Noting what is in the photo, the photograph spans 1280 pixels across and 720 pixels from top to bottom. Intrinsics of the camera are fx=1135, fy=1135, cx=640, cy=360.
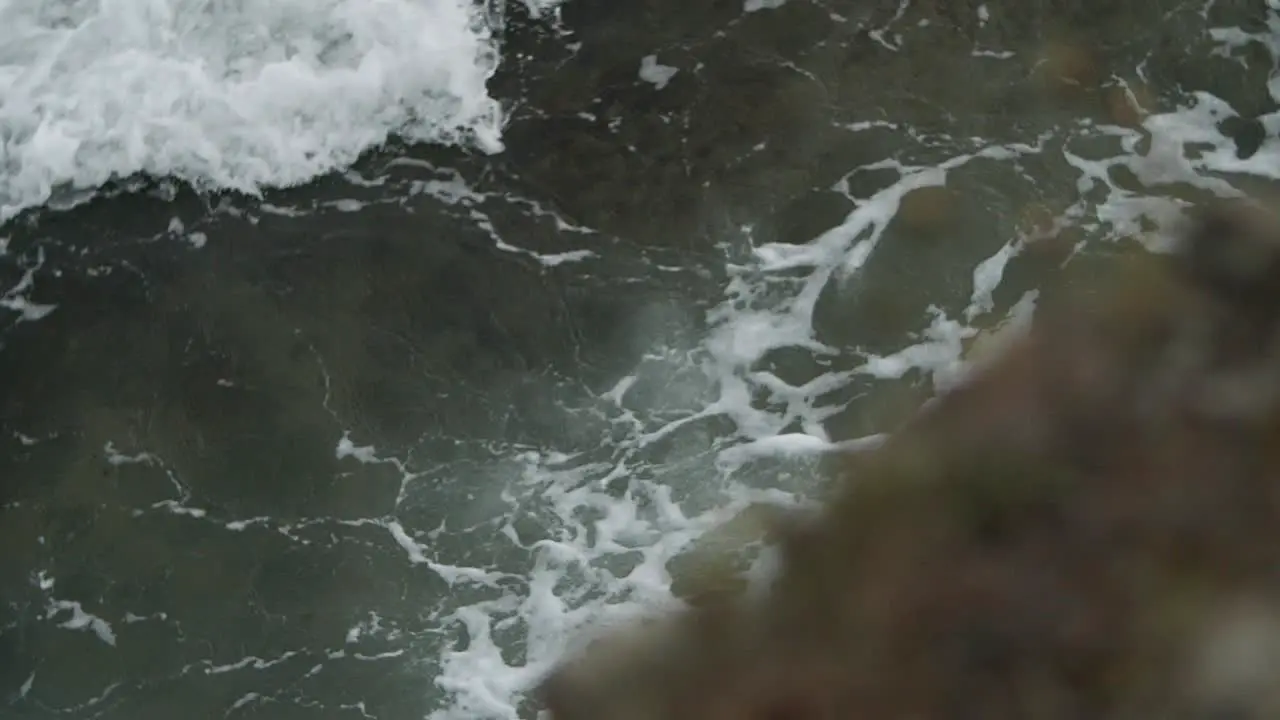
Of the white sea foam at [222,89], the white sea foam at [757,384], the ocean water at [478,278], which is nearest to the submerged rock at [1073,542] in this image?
the white sea foam at [757,384]

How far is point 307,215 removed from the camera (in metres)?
6.74

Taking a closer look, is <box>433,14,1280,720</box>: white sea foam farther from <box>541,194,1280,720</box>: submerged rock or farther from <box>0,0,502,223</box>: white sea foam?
<box>541,194,1280,720</box>: submerged rock

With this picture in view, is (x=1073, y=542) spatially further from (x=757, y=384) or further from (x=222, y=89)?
(x=222, y=89)

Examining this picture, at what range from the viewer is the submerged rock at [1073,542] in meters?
0.86

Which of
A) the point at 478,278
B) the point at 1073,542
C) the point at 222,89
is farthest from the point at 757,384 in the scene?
the point at 1073,542

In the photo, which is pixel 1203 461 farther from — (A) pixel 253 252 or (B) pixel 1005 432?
(A) pixel 253 252

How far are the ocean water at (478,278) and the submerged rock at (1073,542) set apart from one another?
476 centimetres

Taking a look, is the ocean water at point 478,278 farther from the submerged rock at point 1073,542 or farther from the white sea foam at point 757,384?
the submerged rock at point 1073,542

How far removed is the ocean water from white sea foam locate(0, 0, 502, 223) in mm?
19

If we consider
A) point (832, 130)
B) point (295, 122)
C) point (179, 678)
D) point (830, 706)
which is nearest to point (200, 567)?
point (179, 678)

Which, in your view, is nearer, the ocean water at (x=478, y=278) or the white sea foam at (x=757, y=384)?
the white sea foam at (x=757, y=384)

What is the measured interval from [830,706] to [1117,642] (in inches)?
9.5

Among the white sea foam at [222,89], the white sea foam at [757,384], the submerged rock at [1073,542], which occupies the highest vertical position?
the submerged rock at [1073,542]

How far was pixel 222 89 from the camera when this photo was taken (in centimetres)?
683
